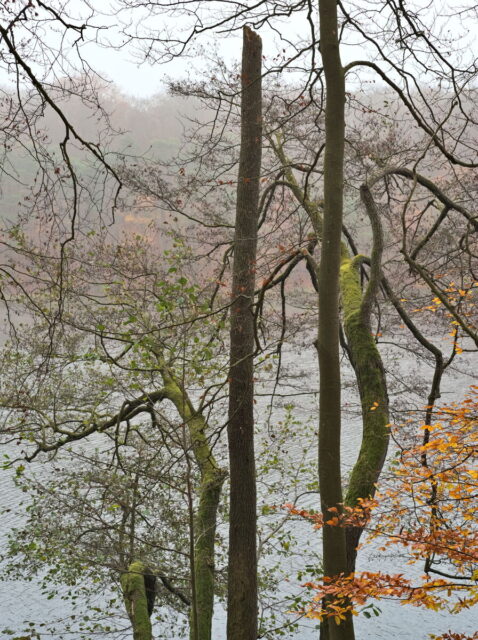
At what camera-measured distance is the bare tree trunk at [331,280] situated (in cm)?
416

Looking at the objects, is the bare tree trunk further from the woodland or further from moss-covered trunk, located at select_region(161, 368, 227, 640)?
moss-covered trunk, located at select_region(161, 368, 227, 640)

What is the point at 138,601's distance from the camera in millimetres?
6820

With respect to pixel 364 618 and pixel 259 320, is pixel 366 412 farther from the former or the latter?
pixel 364 618

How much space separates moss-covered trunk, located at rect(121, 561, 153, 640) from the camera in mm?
6672

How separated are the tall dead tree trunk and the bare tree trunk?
4.17 feet

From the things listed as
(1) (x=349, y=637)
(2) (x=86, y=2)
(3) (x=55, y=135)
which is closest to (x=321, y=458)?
(1) (x=349, y=637)

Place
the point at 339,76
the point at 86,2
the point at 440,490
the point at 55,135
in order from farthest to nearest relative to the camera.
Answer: the point at 55,135, the point at 440,490, the point at 339,76, the point at 86,2

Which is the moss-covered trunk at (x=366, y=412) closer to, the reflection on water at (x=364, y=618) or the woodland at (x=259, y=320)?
the woodland at (x=259, y=320)

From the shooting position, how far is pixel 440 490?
501 cm

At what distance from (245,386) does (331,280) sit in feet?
5.71

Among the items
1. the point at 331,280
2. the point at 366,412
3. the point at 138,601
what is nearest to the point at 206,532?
the point at 138,601

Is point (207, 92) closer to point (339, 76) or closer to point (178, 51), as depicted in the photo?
point (178, 51)

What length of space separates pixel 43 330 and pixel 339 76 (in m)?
6.01

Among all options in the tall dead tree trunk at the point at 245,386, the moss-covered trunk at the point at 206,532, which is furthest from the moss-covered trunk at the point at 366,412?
the moss-covered trunk at the point at 206,532
